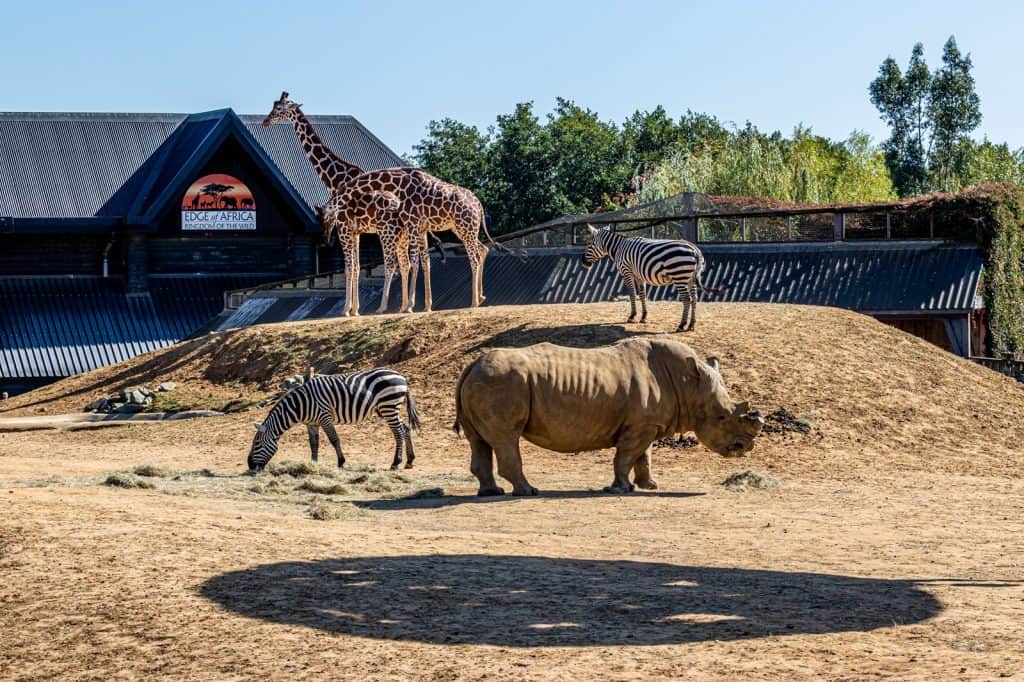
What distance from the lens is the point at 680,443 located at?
994 inches

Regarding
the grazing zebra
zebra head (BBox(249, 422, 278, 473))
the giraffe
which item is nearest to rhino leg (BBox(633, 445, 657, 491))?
zebra head (BBox(249, 422, 278, 473))

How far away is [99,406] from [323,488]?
619 inches

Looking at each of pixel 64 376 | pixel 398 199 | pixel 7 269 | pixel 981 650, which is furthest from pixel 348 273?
pixel 981 650

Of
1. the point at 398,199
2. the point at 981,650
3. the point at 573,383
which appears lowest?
the point at 981,650

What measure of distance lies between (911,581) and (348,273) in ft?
83.6

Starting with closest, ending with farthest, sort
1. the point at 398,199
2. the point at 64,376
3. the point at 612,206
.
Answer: the point at 398,199 < the point at 64,376 < the point at 612,206

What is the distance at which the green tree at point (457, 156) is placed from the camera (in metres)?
67.3

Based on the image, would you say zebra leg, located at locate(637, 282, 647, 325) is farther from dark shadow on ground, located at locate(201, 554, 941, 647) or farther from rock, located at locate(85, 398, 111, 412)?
dark shadow on ground, located at locate(201, 554, 941, 647)

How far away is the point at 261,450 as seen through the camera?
73.9ft

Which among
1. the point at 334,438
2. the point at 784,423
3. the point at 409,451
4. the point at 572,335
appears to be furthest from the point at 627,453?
the point at 572,335

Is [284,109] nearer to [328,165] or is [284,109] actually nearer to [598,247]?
[328,165]

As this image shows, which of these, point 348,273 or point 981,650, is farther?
point 348,273

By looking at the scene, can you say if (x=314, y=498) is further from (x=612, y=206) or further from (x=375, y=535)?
(x=612, y=206)

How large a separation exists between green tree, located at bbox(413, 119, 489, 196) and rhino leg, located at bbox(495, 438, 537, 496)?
47191 mm
